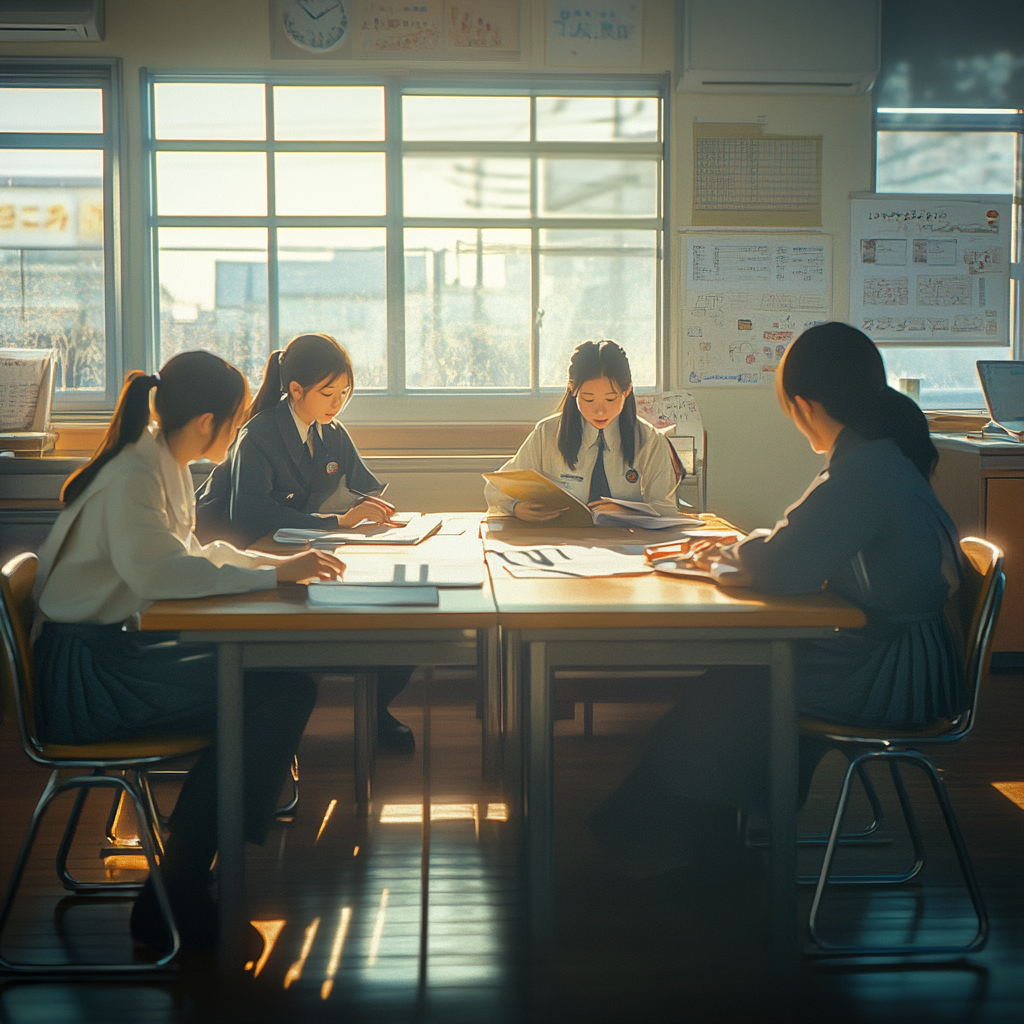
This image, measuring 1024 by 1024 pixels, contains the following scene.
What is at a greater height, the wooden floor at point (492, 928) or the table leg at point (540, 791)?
the table leg at point (540, 791)

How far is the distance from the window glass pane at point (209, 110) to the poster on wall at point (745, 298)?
1.98 meters

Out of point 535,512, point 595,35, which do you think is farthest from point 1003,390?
point 535,512

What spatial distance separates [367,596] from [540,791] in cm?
44

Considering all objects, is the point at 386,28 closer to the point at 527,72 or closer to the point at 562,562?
the point at 527,72

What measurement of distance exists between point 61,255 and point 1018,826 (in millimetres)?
4254

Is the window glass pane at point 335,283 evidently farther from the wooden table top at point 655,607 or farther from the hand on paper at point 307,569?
the wooden table top at point 655,607

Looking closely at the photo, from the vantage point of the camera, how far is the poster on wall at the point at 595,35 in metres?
4.27

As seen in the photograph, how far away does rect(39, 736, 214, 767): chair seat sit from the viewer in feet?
5.37

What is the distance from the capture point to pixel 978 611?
168 cm

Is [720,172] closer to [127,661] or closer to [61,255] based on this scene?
[61,255]

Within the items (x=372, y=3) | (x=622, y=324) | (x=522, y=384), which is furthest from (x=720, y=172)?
(x=372, y=3)

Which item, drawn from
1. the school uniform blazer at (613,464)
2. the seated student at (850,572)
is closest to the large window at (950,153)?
the school uniform blazer at (613,464)

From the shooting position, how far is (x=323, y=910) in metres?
1.91

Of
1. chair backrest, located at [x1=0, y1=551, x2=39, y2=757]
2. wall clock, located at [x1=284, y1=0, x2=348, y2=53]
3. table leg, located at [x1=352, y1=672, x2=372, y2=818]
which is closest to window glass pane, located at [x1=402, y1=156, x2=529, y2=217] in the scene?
wall clock, located at [x1=284, y1=0, x2=348, y2=53]
